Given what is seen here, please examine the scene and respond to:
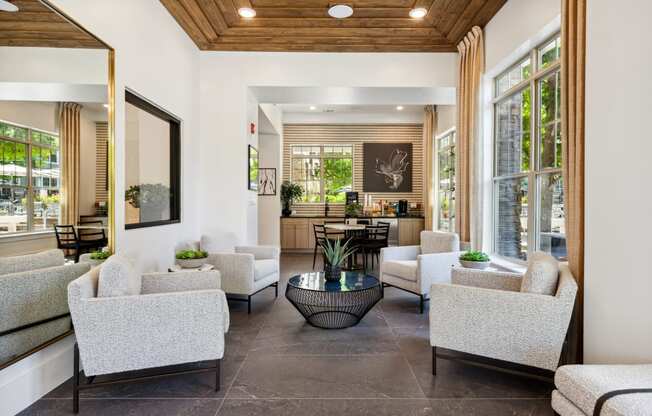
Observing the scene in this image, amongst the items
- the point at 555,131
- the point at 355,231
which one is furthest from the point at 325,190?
the point at 555,131

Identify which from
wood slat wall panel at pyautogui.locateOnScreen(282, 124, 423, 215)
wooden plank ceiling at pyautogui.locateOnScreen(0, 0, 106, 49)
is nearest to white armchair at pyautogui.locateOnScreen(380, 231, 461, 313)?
wooden plank ceiling at pyautogui.locateOnScreen(0, 0, 106, 49)

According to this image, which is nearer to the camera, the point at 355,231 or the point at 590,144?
the point at 590,144

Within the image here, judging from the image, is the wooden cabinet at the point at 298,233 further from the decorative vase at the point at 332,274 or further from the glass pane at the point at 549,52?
the glass pane at the point at 549,52

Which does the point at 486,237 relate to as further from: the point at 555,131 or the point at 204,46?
the point at 204,46

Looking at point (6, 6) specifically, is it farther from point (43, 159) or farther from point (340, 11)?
point (340, 11)

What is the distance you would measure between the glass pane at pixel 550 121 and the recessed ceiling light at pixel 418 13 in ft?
4.92

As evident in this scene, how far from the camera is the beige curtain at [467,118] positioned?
4336 millimetres

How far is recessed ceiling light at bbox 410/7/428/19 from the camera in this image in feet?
13.1

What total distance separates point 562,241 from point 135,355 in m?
3.54

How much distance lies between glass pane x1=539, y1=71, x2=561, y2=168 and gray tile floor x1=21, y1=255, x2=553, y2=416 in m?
2.05

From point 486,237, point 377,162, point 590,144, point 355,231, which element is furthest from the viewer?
point 377,162

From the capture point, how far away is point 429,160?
782 centimetres

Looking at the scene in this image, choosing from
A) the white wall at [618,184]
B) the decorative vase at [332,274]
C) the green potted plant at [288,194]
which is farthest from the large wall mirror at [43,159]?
the green potted plant at [288,194]

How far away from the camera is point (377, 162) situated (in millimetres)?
8750
